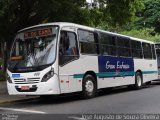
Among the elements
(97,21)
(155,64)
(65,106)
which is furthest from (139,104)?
(97,21)

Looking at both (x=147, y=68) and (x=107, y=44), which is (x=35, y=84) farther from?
(x=147, y=68)

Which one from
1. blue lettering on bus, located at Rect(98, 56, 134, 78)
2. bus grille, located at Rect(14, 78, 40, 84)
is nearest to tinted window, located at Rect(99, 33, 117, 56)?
blue lettering on bus, located at Rect(98, 56, 134, 78)

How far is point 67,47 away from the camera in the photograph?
51.6ft

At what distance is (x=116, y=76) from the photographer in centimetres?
1947

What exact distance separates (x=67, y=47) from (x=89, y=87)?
2204 millimetres

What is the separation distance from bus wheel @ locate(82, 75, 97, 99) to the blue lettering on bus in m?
0.71

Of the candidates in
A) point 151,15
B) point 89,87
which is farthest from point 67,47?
point 151,15

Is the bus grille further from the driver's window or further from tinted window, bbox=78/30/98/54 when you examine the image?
tinted window, bbox=78/30/98/54

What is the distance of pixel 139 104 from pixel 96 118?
351 cm

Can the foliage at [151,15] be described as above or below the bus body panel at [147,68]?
above

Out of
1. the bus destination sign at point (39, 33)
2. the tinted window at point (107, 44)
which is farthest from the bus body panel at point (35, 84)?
the tinted window at point (107, 44)

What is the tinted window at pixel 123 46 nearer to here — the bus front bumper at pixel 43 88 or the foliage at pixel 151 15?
the bus front bumper at pixel 43 88

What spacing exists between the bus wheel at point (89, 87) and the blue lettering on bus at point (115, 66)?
0.71m

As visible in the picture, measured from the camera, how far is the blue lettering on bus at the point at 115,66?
18.1 meters
